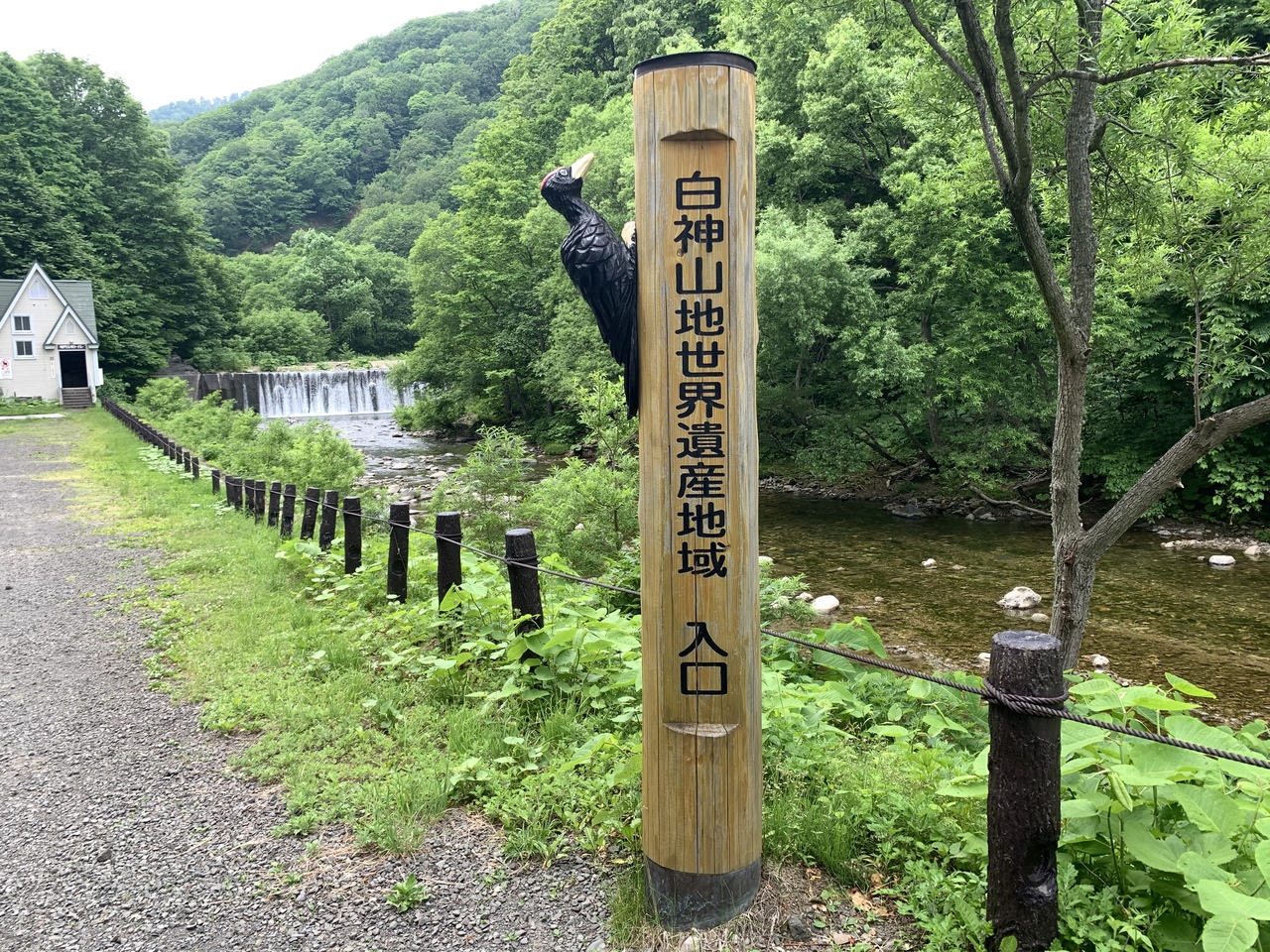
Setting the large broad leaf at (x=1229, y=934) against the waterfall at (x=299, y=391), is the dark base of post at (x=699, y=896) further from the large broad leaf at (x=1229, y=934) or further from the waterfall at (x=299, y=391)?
the waterfall at (x=299, y=391)

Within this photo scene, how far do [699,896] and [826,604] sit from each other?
7.43 metres

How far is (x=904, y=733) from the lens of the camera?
10.6 ft

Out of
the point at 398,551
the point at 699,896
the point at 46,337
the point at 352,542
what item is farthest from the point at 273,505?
the point at 46,337

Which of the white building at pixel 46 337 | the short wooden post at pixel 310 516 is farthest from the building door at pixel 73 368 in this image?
the short wooden post at pixel 310 516

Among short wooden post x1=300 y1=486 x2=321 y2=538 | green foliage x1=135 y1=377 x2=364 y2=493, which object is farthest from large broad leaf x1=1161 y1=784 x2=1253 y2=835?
green foliage x1=135 y1=377 x2=364 y2=493

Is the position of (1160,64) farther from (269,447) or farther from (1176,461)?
(269,447)

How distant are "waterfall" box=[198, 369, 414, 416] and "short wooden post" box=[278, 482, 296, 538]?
31.0 meters

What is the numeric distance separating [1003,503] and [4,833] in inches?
604

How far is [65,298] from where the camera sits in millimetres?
35812

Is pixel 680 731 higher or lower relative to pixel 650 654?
lower

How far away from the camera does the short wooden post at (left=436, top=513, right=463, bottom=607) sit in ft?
16.6

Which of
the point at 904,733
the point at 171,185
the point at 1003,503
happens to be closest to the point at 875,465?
the point at 1003,503

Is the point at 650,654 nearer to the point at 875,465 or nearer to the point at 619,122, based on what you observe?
the point at 875,465

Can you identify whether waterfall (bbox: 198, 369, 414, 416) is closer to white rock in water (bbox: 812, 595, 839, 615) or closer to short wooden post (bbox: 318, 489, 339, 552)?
short wooden post (bbox: 318, 489, 339, 552)
